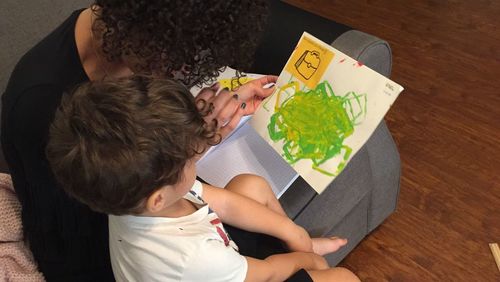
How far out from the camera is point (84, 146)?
0.66m

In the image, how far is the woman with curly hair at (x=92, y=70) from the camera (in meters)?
0.71

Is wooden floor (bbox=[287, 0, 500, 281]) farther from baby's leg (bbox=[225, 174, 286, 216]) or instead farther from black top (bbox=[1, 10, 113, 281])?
black top (bbox=[1, 10, 113, 281])

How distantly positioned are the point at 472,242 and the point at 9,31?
1290 millimetres

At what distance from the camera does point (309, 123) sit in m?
1.00

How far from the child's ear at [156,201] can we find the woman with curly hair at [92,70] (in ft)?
0.61

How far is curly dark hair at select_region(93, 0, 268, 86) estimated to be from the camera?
27.3 inches

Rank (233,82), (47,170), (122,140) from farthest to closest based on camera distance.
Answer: (233,82) < (47,170) < (122,140)

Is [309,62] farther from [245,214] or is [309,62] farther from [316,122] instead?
[245,214]

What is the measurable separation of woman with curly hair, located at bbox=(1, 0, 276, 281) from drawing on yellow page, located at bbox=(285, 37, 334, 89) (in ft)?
0.48

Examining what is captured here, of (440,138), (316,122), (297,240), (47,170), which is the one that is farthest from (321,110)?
(440,138)

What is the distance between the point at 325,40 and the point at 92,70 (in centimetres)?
49

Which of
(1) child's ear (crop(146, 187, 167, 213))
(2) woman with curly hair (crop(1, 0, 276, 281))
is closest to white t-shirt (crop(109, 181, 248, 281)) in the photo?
(1) child's ear (crop(146, 187, 167, 213))

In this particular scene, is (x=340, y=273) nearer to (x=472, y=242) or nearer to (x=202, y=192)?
(x=202, y=192)

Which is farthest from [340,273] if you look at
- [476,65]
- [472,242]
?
[476,65]
